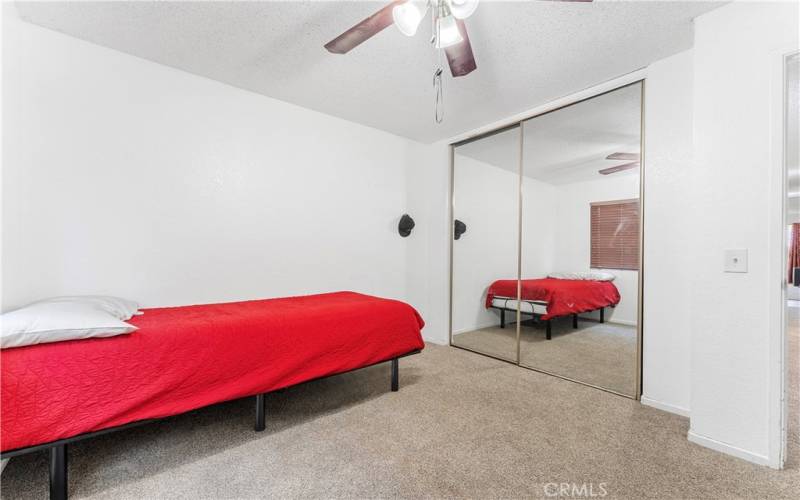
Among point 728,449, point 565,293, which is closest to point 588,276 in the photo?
point 565,293

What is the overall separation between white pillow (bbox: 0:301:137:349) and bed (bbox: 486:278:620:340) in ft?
10.4

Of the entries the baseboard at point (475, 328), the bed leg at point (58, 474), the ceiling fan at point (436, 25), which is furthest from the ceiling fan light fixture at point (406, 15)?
the baseboard at point (475, 328)

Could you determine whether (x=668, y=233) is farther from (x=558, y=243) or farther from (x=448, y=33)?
(x=448, y=33)

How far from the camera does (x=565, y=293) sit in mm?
3229

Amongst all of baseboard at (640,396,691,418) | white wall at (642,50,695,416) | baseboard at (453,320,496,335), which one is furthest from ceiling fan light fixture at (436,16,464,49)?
baseboard at (453,320,496,335)

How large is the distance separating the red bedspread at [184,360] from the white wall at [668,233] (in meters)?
1.76

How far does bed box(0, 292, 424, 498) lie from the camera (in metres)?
1.28

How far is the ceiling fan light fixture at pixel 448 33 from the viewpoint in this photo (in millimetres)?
1566

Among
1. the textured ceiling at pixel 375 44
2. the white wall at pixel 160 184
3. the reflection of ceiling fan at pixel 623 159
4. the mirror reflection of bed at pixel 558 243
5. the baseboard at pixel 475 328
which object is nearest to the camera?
the textured ceiling at pixel 375 44

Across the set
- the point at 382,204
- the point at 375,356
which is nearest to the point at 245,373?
the point at 375,356

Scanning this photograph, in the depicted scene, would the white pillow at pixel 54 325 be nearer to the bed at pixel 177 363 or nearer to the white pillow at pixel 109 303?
the bed at pixel 177 363

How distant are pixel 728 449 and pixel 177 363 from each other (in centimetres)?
292

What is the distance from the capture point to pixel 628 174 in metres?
2.54
